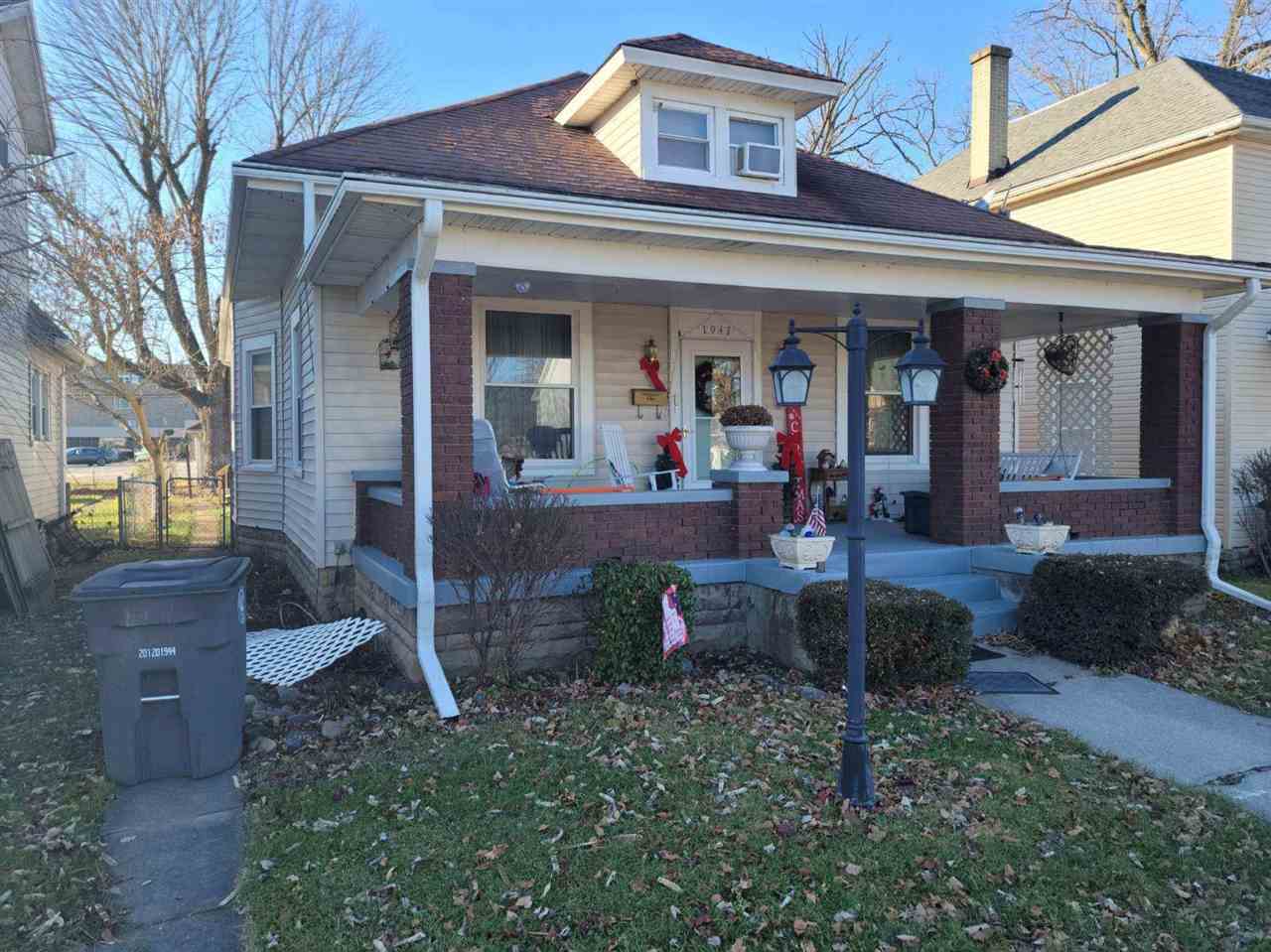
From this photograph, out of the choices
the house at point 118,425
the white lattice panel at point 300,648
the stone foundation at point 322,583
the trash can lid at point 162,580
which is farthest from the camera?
the house at point 118,425

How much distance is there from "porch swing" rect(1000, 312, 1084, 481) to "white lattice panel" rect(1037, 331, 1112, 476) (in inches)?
8.6

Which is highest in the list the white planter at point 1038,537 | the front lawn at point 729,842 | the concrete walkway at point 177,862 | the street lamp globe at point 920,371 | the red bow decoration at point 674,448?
the street lamp globe at point 920,371

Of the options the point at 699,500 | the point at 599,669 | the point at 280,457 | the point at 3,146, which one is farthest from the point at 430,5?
the point at 599,669

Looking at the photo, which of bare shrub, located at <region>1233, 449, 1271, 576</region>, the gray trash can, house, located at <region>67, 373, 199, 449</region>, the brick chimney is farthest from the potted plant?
house, located at <region>67, 373, 199, 449</region>

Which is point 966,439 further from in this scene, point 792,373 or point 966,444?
point 792,373

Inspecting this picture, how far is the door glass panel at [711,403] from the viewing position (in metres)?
9.95

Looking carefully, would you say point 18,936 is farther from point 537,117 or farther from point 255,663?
point 537,117

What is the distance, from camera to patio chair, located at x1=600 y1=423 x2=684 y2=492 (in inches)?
358

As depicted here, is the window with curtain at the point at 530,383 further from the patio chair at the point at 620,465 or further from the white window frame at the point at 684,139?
the white window frame at the point at 684,139

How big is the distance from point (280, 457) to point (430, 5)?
9.57 m

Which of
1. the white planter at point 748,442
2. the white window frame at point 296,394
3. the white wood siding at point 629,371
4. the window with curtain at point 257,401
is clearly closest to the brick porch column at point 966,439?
the white planter at point 748,442

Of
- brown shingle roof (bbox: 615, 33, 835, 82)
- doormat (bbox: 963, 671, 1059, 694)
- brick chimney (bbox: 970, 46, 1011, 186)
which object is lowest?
doormat (bbox: 963, 671, 1059, 694)

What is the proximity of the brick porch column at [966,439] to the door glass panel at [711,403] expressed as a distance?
2.43 meters

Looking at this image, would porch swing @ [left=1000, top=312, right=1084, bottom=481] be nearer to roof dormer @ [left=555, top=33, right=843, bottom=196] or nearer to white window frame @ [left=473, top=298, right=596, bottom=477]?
roof dormer @ [left=555, top=33, right=843, bottom=196]
